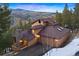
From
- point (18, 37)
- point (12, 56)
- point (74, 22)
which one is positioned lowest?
point (12, 56)

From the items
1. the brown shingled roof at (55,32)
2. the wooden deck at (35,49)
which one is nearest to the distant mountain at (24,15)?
the brown shingled roof at (55,32)

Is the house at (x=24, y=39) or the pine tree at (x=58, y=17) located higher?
the pine tree at (x=58, y=17)

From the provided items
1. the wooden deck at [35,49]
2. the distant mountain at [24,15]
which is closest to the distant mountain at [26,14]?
the distant mountain at [24,15]

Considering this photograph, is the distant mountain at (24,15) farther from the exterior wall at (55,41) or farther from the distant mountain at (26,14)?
the exterior wall at (55,41)

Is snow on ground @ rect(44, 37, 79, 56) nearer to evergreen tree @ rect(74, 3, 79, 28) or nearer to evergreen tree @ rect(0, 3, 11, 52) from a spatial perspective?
evergreen tree @ rect(74, 3, 79, 28)

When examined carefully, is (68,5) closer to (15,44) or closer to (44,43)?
(44,43)

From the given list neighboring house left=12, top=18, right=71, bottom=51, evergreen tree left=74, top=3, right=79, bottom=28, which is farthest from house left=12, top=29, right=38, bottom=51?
evergreen tree left=74, top=3, right=79, bottom=28

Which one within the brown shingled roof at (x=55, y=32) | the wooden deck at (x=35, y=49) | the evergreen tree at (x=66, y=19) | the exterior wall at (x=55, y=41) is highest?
the evergreen tree at (x=66, y=19)

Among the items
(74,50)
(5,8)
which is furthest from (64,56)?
(5,8)
